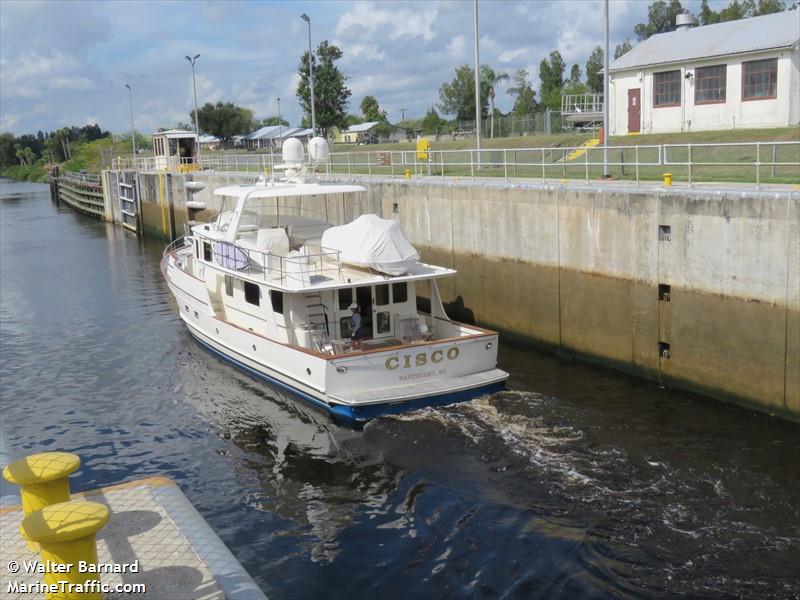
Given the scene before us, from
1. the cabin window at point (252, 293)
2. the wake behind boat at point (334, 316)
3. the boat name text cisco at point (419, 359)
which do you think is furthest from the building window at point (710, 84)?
the cabin window at point (252, 293)

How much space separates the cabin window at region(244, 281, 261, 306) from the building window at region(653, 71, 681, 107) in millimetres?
27045

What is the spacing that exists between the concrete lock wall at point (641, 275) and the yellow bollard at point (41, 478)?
12.0 metres

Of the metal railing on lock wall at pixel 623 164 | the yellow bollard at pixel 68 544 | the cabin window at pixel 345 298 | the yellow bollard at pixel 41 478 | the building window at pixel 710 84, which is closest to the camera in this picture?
the yellow bollard at pixel 68 544

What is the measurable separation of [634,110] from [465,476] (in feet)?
104

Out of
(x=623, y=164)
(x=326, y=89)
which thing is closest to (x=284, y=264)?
(x=623, y=164)

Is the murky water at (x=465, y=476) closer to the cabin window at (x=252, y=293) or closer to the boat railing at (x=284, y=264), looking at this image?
the cabin window at (x=252, y=293)

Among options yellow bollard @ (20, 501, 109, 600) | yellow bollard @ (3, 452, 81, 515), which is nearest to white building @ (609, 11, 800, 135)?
yellow bollard @ (3, 452, 81, 515)

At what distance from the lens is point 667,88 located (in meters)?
38.5

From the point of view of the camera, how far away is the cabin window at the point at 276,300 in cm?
1751

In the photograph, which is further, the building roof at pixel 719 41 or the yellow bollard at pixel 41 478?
the building roof at pixel 719 41

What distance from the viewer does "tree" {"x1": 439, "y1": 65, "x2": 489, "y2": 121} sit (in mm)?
85819

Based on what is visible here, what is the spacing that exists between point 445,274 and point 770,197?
653 centimetres

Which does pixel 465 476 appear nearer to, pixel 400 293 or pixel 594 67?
pixel 400 293

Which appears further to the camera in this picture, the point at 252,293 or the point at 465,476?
the point at 252,293
